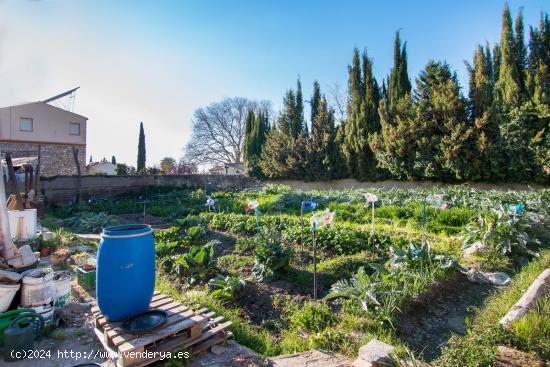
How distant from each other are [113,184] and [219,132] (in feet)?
58.0

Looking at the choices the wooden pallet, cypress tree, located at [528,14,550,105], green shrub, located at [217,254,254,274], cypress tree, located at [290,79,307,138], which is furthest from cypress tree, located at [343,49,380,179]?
the wooden pallet

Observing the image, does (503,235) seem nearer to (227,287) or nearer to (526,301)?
(526,301)

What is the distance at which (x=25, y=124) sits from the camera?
21203 millimetres

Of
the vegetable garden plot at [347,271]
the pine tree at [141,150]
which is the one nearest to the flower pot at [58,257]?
the vegetable garden plot at [347,271]

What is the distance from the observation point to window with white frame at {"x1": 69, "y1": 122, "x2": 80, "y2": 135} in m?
23.3

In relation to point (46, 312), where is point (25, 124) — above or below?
above

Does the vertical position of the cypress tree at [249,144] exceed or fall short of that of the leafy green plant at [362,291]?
it exceeds it

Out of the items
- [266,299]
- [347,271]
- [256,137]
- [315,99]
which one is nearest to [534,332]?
[347,271]

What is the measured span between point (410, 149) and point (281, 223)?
9.59m

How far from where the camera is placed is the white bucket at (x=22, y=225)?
20.6 feet

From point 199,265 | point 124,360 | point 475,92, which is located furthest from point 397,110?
point 124,360

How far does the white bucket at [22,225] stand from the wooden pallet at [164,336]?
15.3 ft

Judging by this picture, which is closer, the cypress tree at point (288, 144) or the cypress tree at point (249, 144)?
the cypress tree at point (288, 144)

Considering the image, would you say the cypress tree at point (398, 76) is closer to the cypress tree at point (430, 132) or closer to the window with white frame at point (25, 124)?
the cypress tree at point (430, 132)
